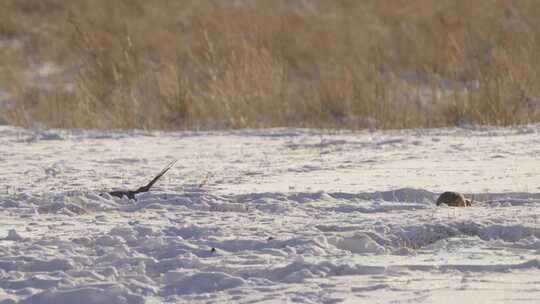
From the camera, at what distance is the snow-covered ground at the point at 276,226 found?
3869 mm

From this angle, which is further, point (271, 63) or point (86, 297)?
point (271, 63)

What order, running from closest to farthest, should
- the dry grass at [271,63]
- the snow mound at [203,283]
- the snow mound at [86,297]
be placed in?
the snow mound at [86,297] < the snow mound at [203,283] < the dry grass at [271,63]

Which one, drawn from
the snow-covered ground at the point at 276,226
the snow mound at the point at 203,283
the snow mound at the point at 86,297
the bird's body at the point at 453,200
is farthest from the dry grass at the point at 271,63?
the snow mound at the point at 86,297

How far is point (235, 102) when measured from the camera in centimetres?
1041

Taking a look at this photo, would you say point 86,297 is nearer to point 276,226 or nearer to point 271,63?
point 276,226

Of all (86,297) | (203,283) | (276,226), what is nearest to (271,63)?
(276,226)

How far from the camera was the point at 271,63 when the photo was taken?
11.4 m

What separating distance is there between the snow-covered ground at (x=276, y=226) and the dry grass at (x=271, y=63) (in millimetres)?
2160

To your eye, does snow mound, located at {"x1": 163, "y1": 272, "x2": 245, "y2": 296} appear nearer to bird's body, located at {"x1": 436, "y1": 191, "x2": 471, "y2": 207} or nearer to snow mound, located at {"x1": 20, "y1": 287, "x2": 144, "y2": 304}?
snow mound, located at {"x1": 20, "y1": 287, "x2": 144, "y2": 304}

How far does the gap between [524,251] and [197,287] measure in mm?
1321

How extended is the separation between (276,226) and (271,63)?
6.55m

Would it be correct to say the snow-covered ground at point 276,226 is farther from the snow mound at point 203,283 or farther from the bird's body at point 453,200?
the bird's body at point 453,200

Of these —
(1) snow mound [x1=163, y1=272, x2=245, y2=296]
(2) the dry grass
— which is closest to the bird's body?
(1) snow mound [x1=163, y1=272, x2=245, y2=296]

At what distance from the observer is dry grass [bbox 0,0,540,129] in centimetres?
1045
